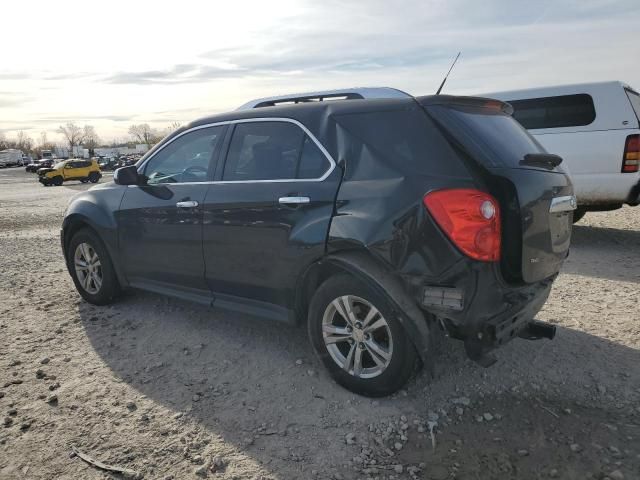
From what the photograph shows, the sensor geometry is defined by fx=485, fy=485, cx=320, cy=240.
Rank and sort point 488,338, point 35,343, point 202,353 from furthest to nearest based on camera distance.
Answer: point 35,343 < point 202,353 < point 488,338

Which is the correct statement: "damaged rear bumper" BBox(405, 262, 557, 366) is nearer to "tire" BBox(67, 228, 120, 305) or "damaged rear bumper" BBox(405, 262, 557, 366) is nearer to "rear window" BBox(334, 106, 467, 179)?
"rear window" BBox(334, 106, 467, 179)

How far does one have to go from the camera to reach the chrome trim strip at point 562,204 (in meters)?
2.99

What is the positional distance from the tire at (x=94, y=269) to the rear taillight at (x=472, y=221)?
3436 mm

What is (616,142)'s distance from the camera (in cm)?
678

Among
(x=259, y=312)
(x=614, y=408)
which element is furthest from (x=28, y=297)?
(x=614, y=408)

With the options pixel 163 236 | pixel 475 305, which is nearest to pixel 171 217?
pixel 163 236

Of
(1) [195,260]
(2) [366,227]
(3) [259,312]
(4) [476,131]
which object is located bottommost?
(3) [259,312]

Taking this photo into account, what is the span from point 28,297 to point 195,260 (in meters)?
2.67

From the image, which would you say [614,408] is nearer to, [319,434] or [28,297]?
[319,434]

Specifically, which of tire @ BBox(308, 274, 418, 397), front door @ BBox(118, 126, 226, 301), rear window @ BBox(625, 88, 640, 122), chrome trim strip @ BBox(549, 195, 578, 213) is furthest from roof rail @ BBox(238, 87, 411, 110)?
rear window @ BBox(625, 88, 640, 122)

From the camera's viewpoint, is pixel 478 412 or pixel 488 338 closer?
pixel 488 338

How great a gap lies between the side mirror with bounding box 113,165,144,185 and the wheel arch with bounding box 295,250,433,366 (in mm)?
2091

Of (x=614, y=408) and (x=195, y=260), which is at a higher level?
(x=195, y=260)

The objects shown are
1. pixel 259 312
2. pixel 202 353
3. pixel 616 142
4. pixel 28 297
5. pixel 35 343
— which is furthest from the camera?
pixel 616 142
